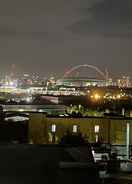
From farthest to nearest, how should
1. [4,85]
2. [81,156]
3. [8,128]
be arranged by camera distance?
[4,85] < [8,128] < [81,156]

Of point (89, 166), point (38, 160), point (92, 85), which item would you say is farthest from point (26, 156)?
point (92, 85)

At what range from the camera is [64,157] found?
3309mm

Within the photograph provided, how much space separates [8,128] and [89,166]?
11135mm

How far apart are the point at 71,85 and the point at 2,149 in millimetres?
57596

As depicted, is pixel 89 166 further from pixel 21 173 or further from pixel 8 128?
pixel 8 128

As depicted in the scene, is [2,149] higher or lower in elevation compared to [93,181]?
higher

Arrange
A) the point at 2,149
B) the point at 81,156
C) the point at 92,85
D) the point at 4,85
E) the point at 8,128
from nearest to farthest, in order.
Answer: the point at 2,149
the point at 81,156
the point at 8,128
the point at 92,85
the point at 4,85

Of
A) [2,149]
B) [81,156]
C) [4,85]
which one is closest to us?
[2,149]

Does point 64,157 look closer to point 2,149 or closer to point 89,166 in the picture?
point 89,166

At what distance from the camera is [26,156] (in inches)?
130

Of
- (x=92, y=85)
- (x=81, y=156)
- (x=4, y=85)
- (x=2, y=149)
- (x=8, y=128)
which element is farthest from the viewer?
(x=4, y=85)

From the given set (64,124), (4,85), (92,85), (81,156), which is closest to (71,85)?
(92,85)

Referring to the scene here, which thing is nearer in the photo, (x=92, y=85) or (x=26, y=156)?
(x=26, y=156)

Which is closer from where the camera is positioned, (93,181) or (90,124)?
(93,181)
